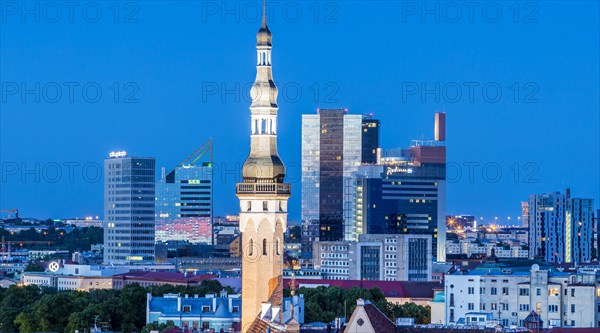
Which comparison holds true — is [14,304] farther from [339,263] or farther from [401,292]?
[339,263]

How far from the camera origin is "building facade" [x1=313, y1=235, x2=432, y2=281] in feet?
579

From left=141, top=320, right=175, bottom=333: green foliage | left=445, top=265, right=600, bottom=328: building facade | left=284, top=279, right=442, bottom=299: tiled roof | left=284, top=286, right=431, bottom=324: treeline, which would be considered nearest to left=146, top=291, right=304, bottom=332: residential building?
left=141, top=320, right=175, bottom=333: green foliage

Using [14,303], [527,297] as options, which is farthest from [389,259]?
[527,297]

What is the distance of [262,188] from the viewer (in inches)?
2386

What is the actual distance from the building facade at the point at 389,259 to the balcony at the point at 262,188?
11410cm

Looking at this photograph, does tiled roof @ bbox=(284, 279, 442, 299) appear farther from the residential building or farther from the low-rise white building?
the residential building

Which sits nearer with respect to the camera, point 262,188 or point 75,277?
point 262,188

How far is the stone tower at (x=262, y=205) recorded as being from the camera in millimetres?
60375

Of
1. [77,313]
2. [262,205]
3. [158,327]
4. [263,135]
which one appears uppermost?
[263,135]

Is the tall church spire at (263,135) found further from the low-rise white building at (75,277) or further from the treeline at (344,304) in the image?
the low-rise white building at (75,277)

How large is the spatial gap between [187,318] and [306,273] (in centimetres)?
7242

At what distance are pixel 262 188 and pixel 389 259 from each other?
387ft

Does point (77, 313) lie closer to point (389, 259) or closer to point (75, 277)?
point (75, 277)

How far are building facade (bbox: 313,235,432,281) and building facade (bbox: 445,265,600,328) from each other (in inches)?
2406
